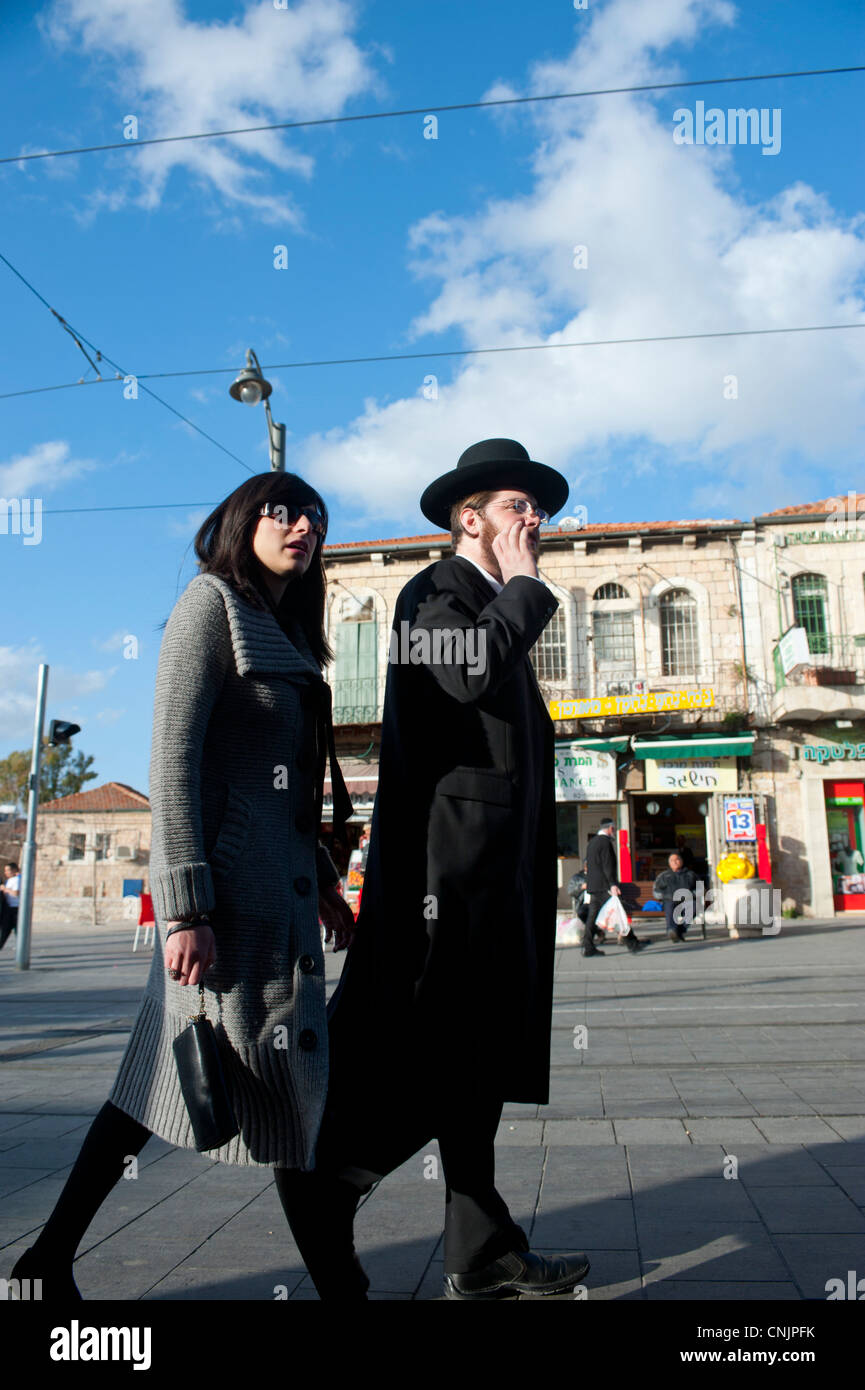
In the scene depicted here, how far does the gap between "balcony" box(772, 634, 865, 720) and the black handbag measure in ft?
72.9

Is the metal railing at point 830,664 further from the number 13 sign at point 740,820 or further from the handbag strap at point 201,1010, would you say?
the handbag strap at point 201,1010

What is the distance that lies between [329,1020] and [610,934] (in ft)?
→ 54.1

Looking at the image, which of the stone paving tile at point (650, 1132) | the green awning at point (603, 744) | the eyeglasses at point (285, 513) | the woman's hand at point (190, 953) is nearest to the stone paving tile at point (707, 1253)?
the stone paving tile at point (650, 1132)

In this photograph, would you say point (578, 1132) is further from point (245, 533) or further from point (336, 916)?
point (245, 533)

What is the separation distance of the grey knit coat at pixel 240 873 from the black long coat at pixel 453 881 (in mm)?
160

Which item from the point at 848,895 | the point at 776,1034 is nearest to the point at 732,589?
the point at 848,895

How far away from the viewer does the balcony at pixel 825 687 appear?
893 inches

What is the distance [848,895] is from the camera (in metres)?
22.8

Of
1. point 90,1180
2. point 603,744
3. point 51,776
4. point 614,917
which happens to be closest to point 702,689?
point 603,744

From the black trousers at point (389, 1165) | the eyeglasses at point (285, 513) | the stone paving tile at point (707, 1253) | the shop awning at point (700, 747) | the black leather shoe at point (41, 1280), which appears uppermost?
the shop awning at point (700, 747)

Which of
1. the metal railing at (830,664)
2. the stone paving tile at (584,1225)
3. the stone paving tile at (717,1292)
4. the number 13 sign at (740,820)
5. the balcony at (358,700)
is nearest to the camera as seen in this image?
the stone paving tile at (717,1292)

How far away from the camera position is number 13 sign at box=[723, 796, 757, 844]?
72.0 ft
